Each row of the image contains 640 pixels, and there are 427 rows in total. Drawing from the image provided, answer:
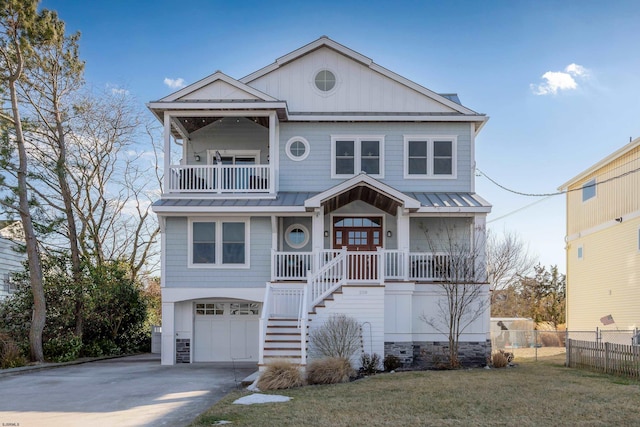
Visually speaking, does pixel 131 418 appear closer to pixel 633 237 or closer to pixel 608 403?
pixel 608 403

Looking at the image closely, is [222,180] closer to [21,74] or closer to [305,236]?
[305,236]

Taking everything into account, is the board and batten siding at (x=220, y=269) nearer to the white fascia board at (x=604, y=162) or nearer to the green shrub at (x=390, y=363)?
the green shrub at (x=390, y=363)

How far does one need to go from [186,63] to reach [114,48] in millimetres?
2903

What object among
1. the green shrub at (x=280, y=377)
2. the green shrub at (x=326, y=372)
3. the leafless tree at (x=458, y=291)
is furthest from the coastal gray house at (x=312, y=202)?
the green shrub at (x=280, y=377)

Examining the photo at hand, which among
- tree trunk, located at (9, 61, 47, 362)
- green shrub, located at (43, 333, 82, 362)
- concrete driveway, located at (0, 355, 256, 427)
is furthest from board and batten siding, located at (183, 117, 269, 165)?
concrete driveway, located at (0, 355, 256, 427)

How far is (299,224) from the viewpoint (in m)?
18.2

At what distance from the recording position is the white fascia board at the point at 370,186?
16.4m

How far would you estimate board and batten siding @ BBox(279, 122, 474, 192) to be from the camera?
1838 cm

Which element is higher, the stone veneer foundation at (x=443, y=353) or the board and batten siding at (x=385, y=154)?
the board and batten siding at (x=385, y=154)

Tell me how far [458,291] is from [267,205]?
6.08m

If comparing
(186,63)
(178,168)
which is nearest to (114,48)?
(186,63)

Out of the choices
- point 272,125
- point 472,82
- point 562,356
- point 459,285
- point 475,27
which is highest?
point 475,27

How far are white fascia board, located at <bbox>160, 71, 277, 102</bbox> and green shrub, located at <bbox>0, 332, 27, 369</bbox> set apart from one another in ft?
27.3

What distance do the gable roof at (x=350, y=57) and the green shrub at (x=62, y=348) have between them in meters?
10.1
